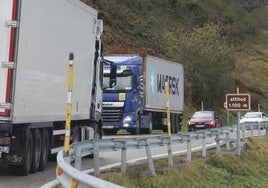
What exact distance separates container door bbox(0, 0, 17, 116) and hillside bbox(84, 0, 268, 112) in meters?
37.5

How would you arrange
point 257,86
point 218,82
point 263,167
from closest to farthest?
point 263,167
point 218,82
point 257,86

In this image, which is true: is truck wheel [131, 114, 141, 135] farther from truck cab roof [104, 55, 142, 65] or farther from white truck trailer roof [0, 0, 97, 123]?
white truck trailer roof [0, 0, 97, 123]

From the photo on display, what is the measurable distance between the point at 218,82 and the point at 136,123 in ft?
97.1

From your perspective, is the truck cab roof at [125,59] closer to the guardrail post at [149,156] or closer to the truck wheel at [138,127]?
the truck wheel at [138,127]

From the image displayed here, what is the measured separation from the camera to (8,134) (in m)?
11.8

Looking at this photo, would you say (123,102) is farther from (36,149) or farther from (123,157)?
(123,157)

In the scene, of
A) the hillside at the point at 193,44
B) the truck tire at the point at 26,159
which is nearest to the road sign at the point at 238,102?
the truck tire at the point at 26,159

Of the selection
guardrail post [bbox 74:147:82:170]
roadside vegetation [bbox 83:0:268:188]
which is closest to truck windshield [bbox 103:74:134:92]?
roadside vegetation [bbox 83:0:268:188]

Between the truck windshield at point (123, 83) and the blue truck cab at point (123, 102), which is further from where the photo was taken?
the truck windshield at point (123, 83)

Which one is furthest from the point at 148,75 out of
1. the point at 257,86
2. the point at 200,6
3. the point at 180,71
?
the point at 200,6

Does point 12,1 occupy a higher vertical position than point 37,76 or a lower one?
higher

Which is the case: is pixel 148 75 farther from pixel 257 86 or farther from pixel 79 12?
pixel 257 86

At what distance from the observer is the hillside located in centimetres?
5550

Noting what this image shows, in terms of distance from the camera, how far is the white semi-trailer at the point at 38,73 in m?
11.5
